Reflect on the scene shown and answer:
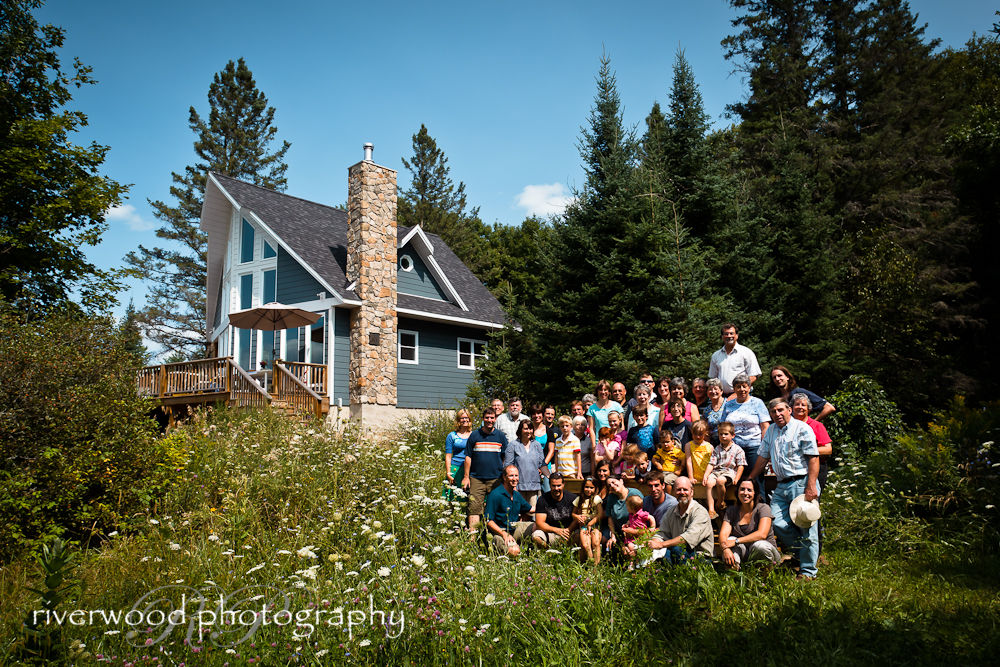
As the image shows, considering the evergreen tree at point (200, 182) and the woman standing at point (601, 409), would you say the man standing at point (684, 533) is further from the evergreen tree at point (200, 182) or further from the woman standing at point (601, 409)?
the evergreen tree at point (200, 182)

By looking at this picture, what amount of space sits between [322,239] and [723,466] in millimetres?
16926

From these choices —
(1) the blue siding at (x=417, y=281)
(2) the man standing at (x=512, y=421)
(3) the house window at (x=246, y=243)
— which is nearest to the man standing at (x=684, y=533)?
(2) the man standing at (x=512, y=421)

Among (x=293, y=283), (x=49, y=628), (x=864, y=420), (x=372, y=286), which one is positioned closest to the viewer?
(x=49, y=628)

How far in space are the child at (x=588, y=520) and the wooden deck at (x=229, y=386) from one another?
8.42m

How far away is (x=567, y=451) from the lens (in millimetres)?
7465

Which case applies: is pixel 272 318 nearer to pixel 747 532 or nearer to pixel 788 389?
pixel 788 389

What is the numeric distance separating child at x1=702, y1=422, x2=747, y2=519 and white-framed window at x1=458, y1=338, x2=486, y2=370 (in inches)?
622

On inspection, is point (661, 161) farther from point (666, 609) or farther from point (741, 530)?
point (666, 609)

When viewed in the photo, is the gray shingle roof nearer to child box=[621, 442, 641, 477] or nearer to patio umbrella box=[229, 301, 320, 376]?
patio umbrella box=[229, 301, 320, 376]

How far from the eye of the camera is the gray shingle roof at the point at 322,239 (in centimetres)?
1859

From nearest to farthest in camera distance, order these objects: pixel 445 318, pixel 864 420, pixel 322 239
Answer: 1. pixel 864 420
2. pixel 445 318
3. pixel 322 239

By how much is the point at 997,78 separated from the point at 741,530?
752 inches

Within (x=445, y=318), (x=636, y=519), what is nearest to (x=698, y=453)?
(x=636, y=519)

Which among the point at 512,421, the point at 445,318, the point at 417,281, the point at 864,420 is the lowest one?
the point at 864,420
